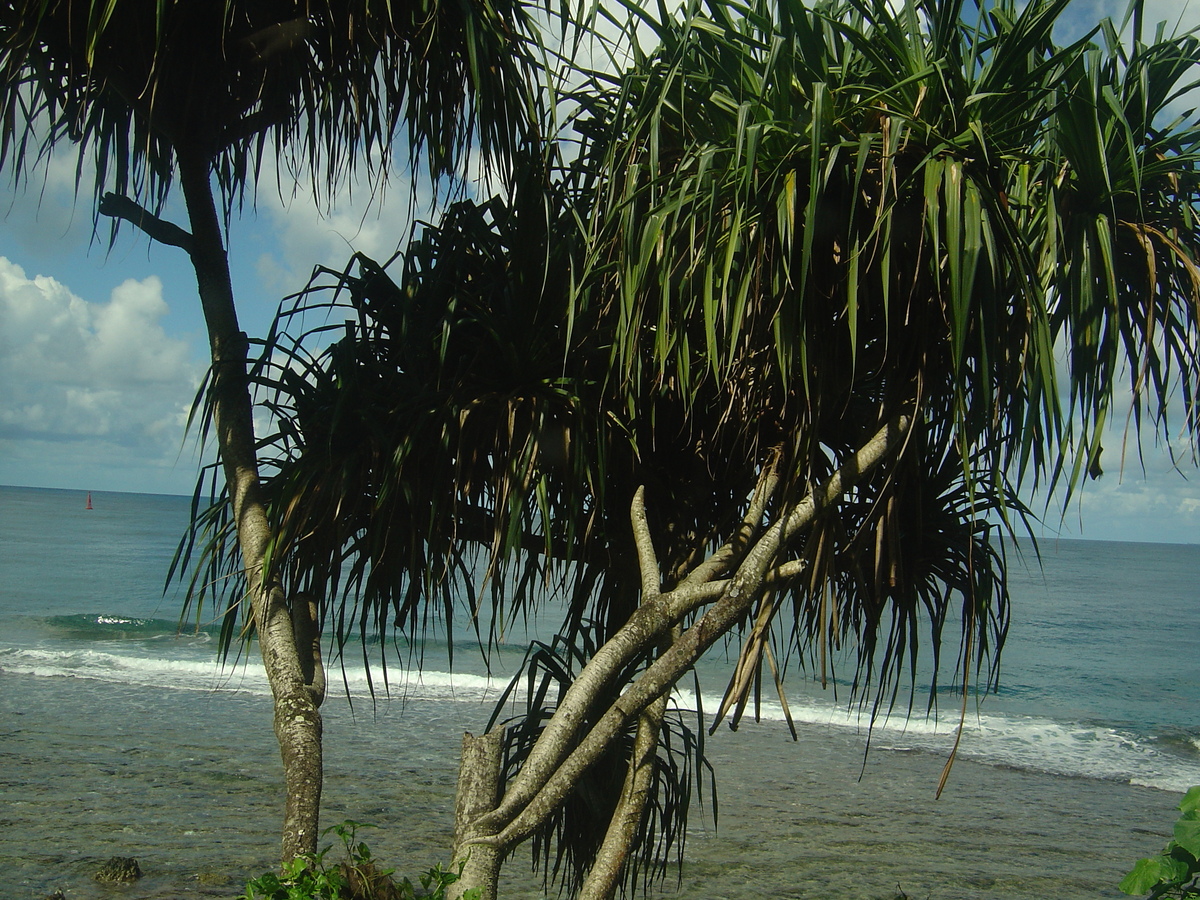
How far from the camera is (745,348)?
8.05 ft

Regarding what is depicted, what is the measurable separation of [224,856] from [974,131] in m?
6.16

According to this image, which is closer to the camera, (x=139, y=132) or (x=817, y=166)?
(x=817, y=166)

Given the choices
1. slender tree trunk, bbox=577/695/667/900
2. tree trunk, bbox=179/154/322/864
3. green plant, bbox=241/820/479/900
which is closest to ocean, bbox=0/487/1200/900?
tree trunk, bbox=179/154/322/864

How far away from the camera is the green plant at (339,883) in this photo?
6.97 ft

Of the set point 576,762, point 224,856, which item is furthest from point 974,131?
point 224,856

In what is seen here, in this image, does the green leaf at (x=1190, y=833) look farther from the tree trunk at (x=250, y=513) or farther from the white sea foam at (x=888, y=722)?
the white sea foam at (x=888, y=722)

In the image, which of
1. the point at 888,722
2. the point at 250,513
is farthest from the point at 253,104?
the point at 888,722

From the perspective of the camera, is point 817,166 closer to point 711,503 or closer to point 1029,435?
point 1029,435

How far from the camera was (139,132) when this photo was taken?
2.78 m

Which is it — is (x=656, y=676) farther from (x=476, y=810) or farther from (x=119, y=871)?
(x=119, y=871)

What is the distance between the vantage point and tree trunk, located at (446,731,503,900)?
7.24ft

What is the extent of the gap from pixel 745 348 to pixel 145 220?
185cm

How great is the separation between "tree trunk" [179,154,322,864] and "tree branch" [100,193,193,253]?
41 mm

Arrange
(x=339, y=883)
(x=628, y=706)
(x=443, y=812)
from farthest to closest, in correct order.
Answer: (x=443, y=812) < (x=628, y=706) < (x=339, y=883)
